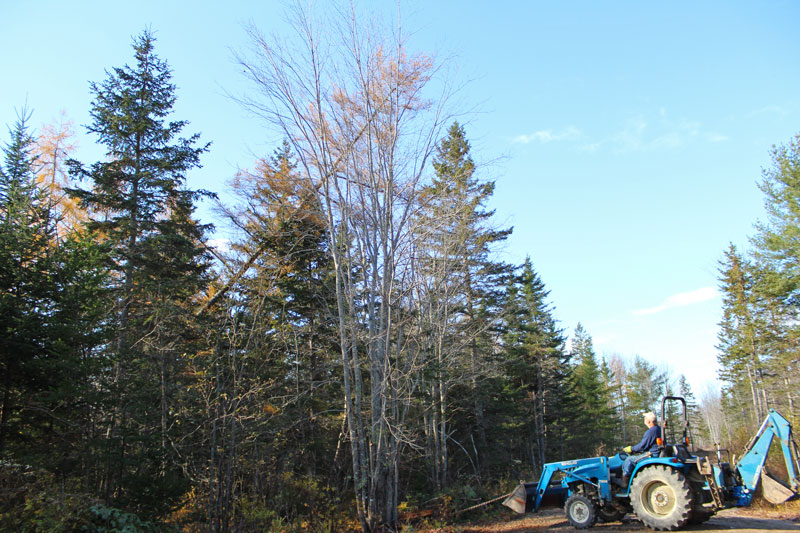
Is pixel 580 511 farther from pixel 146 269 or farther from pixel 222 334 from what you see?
pixel 146 269

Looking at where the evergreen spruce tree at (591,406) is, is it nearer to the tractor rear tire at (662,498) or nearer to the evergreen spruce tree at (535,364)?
the evergreen spruce tree at (535,364)

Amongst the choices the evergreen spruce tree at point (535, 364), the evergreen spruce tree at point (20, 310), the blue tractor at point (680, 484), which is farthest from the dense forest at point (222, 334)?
the evergreen spruce tree at point (535, 364)

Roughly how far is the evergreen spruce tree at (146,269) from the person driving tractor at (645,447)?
27.2 ft

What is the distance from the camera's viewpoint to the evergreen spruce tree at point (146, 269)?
8.41m

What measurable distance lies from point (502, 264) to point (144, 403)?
640 inches

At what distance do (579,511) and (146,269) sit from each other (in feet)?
39.0

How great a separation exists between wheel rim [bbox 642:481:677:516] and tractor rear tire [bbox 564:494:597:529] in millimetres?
973

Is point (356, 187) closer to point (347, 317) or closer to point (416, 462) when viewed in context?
point (347, 317)

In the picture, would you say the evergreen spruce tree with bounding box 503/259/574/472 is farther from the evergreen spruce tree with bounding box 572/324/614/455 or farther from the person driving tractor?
the person driving tractor

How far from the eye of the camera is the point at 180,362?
1065cm

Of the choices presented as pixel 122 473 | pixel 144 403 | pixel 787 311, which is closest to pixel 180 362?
pixel 144 403

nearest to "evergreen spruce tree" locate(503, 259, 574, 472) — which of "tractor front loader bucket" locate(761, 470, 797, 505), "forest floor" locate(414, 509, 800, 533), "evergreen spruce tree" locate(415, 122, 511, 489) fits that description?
"evergreen spruce tree" locate(415, 122, 511, 489)

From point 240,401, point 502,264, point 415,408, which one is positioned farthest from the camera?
point 502,264

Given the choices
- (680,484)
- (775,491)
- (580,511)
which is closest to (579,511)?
(580,511)
